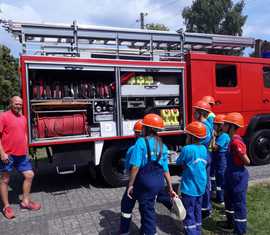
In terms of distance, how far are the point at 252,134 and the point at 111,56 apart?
3.67 metres

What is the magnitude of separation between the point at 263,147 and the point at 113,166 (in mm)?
3673

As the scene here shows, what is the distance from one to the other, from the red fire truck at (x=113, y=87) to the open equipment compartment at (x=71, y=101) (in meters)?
0.02

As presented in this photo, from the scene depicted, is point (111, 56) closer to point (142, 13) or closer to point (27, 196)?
point (27, 196)

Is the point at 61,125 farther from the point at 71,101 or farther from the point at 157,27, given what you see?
the point at 157,27

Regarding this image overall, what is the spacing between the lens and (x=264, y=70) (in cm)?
814

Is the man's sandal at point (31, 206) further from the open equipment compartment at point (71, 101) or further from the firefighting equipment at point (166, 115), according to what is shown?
the firefighting equipment at point (166, 115)

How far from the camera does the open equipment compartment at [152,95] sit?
21.9ft

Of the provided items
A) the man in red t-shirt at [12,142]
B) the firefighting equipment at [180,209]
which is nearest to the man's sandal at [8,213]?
the man in red t-shirt at [12,142]

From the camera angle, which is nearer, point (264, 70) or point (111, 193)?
point (111, 193)

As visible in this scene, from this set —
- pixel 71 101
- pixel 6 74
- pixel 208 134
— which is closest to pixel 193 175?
pixel 208 134

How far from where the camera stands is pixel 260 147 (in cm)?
813

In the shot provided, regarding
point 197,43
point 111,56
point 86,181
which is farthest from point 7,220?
point 197,43

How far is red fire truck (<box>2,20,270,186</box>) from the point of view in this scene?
6.05 m

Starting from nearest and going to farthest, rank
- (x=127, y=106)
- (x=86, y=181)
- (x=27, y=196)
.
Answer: (x=27, y=196), (x=127, y=106), (x=86, y=181)
